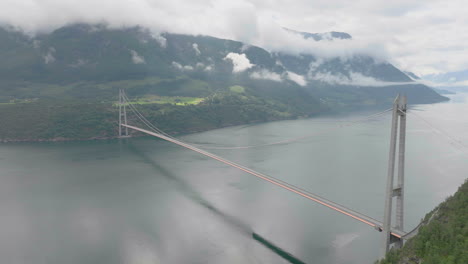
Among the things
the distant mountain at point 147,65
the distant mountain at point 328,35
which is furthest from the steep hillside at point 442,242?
the distant mountain at point 328,35

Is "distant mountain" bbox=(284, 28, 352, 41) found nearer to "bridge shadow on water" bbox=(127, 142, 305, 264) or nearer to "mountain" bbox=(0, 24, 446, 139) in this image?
"mountain" bbox=(0, 24, 446, 139)

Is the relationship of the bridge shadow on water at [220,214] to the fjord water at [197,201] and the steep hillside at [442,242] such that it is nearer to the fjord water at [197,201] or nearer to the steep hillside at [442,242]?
the fjord water at [197,201]

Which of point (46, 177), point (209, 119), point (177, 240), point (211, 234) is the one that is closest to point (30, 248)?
point (177, 240)

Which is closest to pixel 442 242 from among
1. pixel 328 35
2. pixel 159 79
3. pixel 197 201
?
pixel 197 201

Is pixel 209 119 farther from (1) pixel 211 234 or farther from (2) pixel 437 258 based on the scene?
(2) pixel 437 258

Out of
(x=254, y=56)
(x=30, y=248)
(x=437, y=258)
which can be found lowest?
(x=30, y=248)

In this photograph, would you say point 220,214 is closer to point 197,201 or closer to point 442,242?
point 197,201
